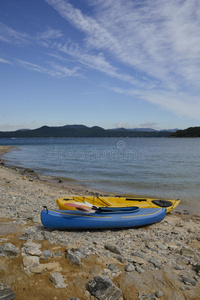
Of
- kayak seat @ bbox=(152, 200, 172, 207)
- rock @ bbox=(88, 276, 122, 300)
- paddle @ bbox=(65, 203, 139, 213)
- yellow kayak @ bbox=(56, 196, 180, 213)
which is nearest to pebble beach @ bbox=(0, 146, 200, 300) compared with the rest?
rock @ bbox=(88, 276, 122, 300)

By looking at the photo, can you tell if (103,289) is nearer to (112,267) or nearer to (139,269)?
(112,267)

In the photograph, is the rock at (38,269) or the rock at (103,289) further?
the rock at (38,269)

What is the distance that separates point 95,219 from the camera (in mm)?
8883

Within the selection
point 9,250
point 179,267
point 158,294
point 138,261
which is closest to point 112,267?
point 138,261

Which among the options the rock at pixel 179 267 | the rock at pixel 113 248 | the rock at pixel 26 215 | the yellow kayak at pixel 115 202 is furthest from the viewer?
the yellow kayak at pixel 115 202

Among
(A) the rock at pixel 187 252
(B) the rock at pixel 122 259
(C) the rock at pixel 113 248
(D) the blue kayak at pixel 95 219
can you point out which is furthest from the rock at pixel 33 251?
(A) the rock at pixel 187 252

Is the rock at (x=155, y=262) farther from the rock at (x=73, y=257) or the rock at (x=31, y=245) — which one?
the rock at (x=31, y=245)

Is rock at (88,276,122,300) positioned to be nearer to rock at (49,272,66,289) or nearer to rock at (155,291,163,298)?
rock at (49,272,66,289)

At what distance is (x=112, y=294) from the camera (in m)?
4.96

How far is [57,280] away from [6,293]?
1.15m

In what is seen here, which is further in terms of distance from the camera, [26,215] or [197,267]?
[26,215]

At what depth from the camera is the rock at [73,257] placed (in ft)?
19.6

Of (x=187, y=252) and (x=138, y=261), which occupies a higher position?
(x=138, y=261)

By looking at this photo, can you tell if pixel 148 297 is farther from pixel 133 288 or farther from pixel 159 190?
pixel 159 190
